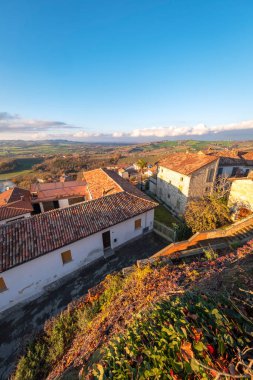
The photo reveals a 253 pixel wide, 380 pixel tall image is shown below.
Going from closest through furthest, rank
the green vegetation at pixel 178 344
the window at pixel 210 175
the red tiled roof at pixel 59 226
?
the green vegetation at pixel 178 344
the red tiled roof at pixel 59 226
the window at pixel 210 175

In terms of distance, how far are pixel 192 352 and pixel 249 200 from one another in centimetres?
2110

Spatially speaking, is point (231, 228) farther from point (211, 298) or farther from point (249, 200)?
point (211, 298)

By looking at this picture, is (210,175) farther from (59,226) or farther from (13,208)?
(13,208)

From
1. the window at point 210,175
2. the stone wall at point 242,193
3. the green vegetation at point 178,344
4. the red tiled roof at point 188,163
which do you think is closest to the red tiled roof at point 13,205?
the green vegetation at point 178,344

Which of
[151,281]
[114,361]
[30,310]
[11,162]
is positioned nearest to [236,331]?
[114,361]

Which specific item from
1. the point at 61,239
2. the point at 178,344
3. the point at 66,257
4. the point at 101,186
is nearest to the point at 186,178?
the point at 101,186

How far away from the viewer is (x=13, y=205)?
22047 mm

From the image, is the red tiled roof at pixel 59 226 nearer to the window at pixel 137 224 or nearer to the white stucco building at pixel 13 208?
the window at pixel 137 224

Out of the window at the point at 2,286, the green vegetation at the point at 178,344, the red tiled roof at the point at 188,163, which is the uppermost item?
the green vegetation at the point at 178,344

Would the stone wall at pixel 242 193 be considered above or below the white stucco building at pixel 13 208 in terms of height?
above

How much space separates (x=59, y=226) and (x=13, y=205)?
12413 mm

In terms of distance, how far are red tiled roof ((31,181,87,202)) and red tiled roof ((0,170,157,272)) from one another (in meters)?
12.0

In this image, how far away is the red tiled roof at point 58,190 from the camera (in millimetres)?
26688

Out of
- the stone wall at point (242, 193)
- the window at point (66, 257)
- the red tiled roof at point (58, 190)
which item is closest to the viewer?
the window at point (66, 257)
